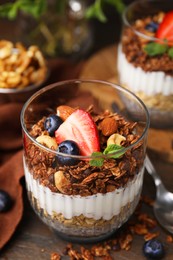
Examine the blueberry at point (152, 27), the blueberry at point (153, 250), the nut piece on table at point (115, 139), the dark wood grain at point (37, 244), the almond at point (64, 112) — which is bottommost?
the dark wood grain at point (37, 244)

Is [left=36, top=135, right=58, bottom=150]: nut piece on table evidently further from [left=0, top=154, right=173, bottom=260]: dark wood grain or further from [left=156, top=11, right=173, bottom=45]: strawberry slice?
[left=156, top=11, right=173, bottom=45]: strawberry slice

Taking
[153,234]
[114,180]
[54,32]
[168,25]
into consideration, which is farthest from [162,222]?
[54,32]

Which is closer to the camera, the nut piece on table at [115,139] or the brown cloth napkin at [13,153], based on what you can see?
the nut piece on table at [115,139]

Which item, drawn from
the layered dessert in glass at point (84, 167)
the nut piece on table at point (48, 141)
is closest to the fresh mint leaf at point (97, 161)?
the layered dessert in glass at point (84, 167)

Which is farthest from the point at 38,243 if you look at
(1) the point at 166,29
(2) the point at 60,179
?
(1) the point at 166,29

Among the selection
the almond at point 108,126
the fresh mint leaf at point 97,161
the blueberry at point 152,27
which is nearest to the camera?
the fresh mint leaf at point 97,161

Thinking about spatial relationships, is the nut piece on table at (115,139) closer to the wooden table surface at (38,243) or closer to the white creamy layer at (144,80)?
the wooden table surface at (38,243)

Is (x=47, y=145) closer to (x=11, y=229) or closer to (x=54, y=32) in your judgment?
(x=11, y=229)
